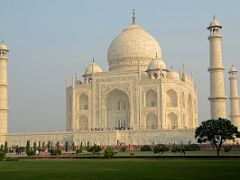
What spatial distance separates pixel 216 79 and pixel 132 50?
11297 mm

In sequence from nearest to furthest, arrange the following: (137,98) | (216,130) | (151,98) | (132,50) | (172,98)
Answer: (216,130) < (137,98) < (172,98) < (151,98) < (132,50)

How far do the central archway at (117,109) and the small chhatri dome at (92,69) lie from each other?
314cm

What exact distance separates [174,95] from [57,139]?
33.6ft

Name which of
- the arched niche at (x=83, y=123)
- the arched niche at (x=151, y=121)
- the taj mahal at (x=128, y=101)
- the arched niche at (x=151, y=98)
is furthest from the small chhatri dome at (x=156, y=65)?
the arched niche at (x=83, y=123)

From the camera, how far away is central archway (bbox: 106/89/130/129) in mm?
38094

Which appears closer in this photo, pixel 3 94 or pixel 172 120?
pixel 3 94

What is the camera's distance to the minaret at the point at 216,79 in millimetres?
30531

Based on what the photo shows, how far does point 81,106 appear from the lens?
3938 centimetres

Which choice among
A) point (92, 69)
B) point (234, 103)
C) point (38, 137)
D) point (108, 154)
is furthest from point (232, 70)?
point (108, 154)

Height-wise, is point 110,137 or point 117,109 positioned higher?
point 117,109

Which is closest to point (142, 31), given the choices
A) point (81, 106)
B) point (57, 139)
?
point (81, 106)

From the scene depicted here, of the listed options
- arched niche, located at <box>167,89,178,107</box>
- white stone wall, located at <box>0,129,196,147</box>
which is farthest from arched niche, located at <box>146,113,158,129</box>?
white stone wall, located at <box>0,129,196,147</box>

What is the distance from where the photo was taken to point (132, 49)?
1586 inches

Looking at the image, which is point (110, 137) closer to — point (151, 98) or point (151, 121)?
point (151, 121)
